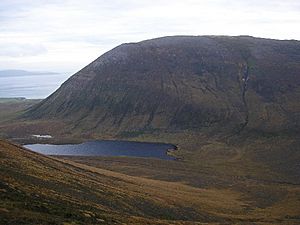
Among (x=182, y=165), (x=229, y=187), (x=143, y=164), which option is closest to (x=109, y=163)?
(x=143, y=164)

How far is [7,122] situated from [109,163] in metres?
100

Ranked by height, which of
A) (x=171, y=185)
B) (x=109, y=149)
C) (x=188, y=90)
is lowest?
(x=109, y=149)

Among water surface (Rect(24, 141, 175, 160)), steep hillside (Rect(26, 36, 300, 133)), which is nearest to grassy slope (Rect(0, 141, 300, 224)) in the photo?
water surface (Rect(24, 141, 175, 160))

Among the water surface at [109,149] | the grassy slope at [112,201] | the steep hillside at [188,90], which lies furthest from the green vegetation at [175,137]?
the water surface at [109,149]

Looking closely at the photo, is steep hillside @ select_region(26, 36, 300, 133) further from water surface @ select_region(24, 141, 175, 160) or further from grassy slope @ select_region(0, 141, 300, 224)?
grassy slope @ select_region(0, 141, 300, 224)

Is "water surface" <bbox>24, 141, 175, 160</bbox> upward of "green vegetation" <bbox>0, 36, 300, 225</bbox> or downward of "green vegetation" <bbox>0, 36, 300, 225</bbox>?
downward

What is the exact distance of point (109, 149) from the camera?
12306 cm

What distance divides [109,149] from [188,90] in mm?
56275

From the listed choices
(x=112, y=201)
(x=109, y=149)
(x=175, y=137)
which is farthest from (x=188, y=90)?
(x=112, y=201)

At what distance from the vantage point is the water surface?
114 meters

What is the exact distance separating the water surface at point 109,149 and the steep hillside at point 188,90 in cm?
1867

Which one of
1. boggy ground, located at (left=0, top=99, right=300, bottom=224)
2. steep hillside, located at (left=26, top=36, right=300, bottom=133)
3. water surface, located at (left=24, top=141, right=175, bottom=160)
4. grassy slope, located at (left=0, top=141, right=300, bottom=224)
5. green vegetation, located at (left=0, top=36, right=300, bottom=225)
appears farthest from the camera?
steep hillside, located at (left=26, top=36, right=300, bottom=133)

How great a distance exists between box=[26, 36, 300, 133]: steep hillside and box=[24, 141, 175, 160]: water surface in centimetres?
1867

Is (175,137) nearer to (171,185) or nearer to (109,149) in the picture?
(109,149)
